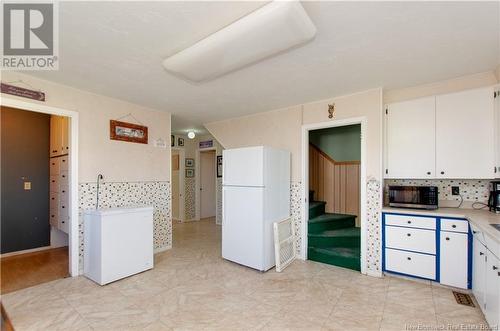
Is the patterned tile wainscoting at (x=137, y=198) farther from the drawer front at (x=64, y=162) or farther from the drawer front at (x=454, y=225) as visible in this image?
the drawer front at (x=454, y=225)

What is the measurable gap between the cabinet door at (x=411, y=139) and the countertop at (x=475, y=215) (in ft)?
1.44

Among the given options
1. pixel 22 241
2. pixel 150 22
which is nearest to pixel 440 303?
pixel 150 22

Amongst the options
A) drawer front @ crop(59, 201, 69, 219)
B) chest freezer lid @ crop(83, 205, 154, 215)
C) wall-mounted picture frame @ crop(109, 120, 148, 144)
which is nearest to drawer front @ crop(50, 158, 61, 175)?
drawer front @ crop(59, 201, 69, 219)

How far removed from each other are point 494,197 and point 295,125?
2482 mm

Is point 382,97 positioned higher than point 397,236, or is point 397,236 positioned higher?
point 382,97

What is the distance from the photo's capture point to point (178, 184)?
6.64m

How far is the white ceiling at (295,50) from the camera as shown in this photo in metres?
1.66

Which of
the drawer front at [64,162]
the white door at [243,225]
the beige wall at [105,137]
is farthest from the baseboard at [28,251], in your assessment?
the white door at [243,225]

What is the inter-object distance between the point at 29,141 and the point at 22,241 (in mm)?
1653

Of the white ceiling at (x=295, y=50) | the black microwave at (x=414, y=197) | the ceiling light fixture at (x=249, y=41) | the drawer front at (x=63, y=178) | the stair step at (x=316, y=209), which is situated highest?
the white ceiling at (x=295, y=50)

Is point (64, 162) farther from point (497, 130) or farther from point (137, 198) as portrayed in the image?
point (497, 130)

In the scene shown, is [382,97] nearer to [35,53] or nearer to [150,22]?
[150,22]

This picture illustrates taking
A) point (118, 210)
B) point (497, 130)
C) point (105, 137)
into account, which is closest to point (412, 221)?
point (497, 130)

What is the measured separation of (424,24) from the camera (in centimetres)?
179
